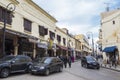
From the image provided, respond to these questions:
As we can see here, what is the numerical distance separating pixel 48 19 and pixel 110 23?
503 inches

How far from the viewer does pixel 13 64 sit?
55.4ft

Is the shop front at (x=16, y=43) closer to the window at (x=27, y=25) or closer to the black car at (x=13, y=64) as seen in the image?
the window at (x=27, y=25)

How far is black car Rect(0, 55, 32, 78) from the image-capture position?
52.1ft

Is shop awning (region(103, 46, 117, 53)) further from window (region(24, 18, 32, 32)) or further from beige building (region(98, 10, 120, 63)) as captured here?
window (region(24, 18, 32, 32))

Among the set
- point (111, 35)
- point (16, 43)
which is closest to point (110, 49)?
point (111, 35)

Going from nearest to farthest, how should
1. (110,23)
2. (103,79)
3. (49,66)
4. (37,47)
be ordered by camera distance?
(103,79) < (49,66) < (37,47) < (110,23)

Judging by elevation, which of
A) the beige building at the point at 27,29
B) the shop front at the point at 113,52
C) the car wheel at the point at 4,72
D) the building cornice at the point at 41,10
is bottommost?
the car wheel at the point at 4,72

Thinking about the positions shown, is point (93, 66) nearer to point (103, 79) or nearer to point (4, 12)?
point (103, 79)


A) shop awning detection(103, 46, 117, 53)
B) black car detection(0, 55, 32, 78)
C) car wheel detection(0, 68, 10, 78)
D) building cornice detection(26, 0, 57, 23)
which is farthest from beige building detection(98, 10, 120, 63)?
car wheel detection(0, 68, 10, 78)

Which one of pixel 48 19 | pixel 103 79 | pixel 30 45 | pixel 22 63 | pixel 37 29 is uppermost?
pixel 48 19

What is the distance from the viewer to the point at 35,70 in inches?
717

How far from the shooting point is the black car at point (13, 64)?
1588cm

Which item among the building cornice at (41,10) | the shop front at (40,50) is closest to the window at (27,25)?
the building cornice at (41,10)

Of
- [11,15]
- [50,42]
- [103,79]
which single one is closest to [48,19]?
[50,42]
